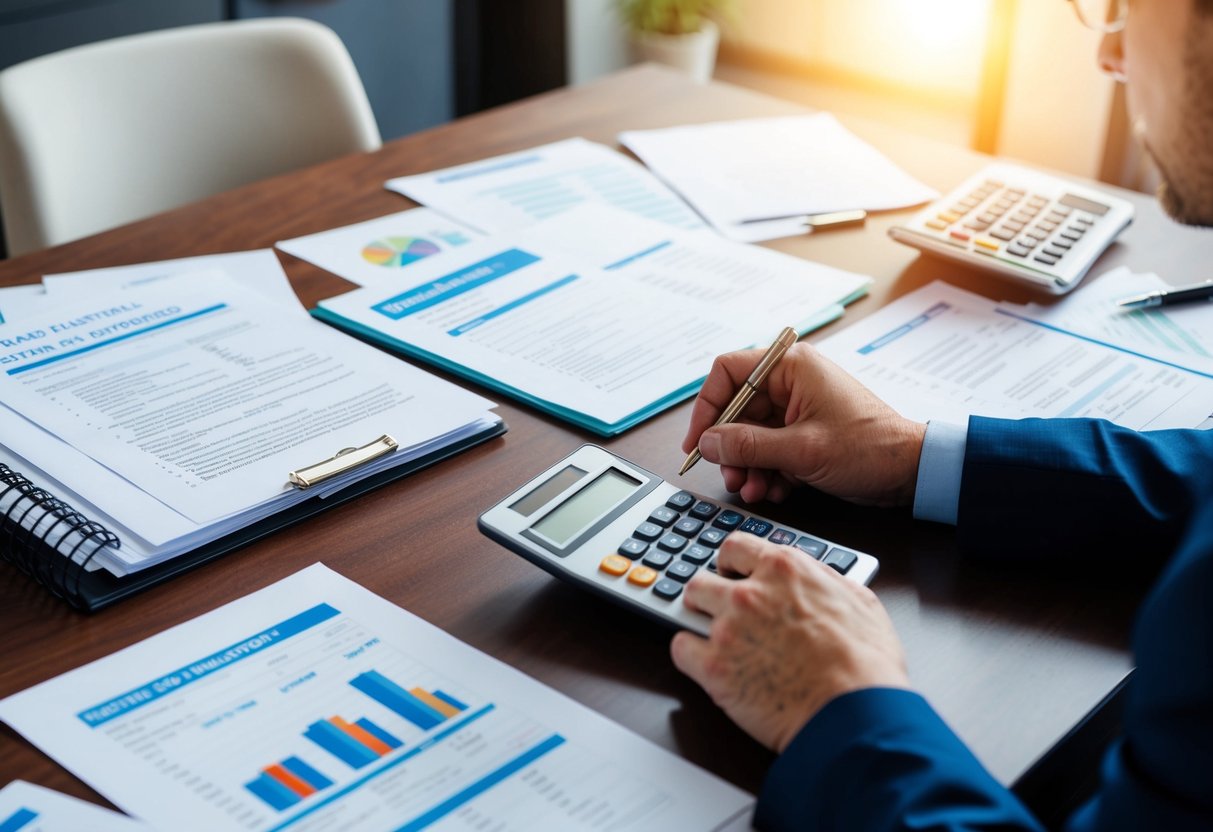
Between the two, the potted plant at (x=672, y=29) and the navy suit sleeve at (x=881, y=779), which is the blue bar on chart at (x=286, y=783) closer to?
the navy suit sleeve at (x=881, y=779)

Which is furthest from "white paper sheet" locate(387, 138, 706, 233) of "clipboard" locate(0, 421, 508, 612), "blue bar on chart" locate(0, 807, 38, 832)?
"blue bar on chart" locate(0, 807, 38, 832)

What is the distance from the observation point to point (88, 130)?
157 centimetres

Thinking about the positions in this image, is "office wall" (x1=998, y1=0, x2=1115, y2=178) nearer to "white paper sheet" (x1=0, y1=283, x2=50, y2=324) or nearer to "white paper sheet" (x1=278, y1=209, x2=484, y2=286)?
"white paper sheet" (x1=278, y1=209, x2=484, y2=286)

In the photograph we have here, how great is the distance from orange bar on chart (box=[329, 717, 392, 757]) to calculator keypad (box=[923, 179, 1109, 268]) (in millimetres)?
835

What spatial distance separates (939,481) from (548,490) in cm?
29

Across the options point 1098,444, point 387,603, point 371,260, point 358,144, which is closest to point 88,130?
point 358,144

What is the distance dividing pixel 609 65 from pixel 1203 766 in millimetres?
3543

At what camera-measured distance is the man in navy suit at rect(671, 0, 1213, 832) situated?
60 cm

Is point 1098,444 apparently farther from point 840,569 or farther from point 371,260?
point 371,260

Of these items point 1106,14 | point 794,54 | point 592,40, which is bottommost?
point 794,54

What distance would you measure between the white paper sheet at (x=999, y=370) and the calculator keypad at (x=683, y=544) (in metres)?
0.25

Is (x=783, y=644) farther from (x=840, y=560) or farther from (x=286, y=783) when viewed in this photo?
(x=286, y=783)

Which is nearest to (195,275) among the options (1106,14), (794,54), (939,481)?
(939,481)

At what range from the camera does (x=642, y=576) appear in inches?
30.3
